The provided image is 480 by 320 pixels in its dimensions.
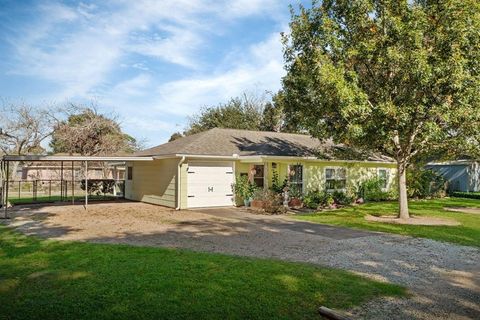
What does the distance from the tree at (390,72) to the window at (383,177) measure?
8.17 m

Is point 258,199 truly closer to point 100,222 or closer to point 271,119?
point 100,222

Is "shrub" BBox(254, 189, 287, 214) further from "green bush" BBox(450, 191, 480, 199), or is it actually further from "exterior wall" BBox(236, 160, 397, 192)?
"green bush" BBox(450, 191, 480, 199)

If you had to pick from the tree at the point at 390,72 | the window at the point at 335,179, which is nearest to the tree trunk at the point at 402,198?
the tree at the point at 390,72

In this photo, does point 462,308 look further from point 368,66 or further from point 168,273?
point 368,66

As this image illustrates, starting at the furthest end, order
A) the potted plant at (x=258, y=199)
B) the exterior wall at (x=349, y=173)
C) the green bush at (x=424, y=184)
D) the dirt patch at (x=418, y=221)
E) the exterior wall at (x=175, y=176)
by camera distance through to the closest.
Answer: the green bush at (x=424, y=184), the exterior wall at (x=349, y=173), the exterior wall at (x=175, y=176), the potted plant at (x=258, y=199), the dirt patch at (x=418, y=221)

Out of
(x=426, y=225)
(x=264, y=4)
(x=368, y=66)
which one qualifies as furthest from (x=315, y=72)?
(x=426, y=225)

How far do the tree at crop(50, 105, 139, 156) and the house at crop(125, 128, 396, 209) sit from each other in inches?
450

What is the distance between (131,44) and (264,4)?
6.43 metres

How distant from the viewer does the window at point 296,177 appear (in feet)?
62.6

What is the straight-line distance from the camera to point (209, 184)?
1836cm

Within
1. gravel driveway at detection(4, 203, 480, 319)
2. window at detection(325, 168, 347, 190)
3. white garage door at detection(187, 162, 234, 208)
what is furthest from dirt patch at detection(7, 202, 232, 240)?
window at detection(325, 168, 347, 190)

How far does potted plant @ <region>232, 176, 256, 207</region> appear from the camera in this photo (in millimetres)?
18594

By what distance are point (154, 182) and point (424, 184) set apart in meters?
18.1

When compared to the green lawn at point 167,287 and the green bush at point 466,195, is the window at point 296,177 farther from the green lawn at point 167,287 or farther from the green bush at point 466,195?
the green bush at point 466,195
